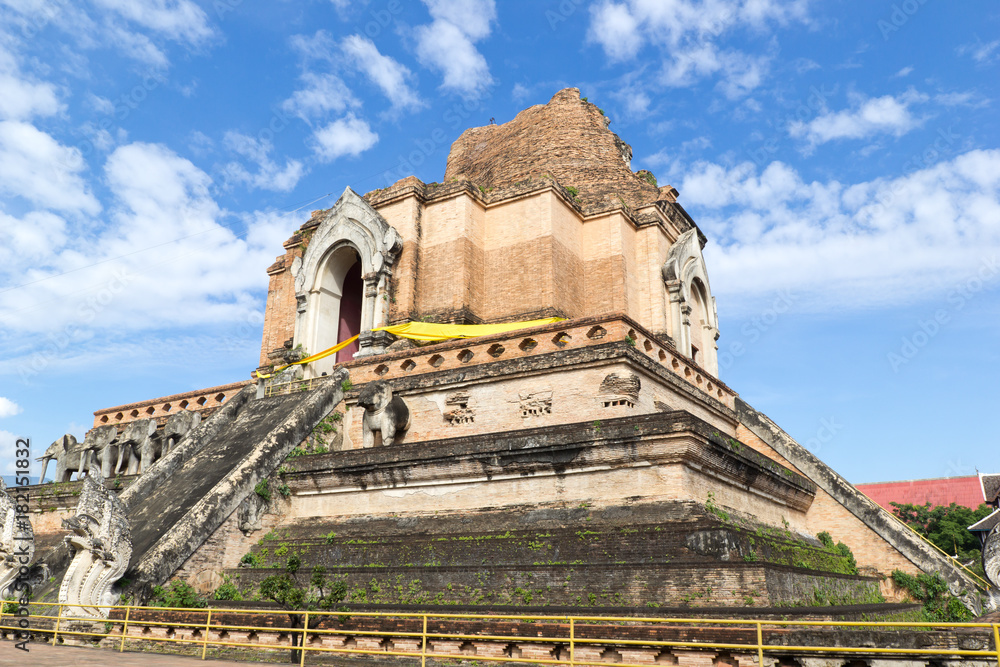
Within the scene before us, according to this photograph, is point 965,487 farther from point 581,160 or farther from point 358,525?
point 358,525

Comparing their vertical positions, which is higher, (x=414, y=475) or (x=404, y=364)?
(x=404, y=364)

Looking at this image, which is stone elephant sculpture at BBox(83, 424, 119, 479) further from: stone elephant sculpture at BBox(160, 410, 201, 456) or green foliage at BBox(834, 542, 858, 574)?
green foliage at BBox(834, 542, 858, 574)

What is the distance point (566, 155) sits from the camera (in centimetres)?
2050

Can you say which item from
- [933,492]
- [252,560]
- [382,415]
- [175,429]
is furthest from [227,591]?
[933,492]

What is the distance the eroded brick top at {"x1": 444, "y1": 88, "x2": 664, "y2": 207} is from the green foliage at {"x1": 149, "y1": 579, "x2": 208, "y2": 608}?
42.9 ft

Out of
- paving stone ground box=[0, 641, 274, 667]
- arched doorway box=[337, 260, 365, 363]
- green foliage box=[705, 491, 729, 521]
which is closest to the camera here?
paving stone ground box=[0, 641, 274, 667]

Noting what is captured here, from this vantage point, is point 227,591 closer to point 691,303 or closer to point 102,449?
point 102,449

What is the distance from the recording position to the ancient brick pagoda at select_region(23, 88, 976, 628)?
8.49 meters

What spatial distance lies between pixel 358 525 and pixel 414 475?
1.09 metres

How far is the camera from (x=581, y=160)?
803 inches

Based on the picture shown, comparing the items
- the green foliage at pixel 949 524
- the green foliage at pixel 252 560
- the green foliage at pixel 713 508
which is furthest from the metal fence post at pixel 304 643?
the green foliage at pixel 949 524

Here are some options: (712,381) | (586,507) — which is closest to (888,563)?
(712,381)

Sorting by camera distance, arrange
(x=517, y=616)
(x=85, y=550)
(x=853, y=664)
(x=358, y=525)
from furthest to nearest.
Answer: (x=358, y=525) → (x=85, y=550) → (x=517, y=616) → (x=853, y=664)

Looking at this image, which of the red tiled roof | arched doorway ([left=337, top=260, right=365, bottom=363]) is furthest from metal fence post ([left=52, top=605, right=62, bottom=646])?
the red tiled roof
